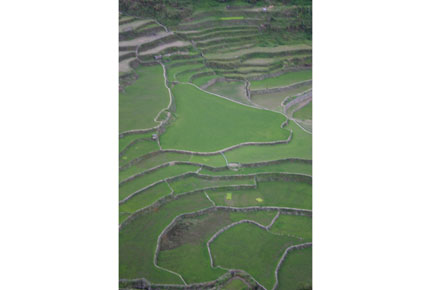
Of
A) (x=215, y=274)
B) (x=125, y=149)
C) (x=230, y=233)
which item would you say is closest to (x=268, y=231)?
(x=230, y=233)

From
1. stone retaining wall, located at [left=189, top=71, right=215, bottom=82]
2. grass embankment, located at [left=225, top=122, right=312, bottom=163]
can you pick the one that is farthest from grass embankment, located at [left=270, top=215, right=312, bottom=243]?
stone retaining wall, located at [left=189, top=71, right=215, bottom=82]

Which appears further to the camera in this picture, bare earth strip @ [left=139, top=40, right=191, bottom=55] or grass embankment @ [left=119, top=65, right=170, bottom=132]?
bare earth strip @ [left=139, top=40, right=191, bottom=55]

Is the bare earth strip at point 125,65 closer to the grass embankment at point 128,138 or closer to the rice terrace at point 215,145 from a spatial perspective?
the rice terrace at point 215,145

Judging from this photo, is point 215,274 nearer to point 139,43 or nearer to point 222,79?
point 222,79

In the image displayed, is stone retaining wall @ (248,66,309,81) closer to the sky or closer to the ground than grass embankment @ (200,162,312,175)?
closer to the sky

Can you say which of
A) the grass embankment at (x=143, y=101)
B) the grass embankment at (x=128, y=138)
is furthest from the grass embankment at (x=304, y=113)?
the grass embankment at (x=128, y=138)

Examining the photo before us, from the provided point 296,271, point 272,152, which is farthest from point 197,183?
point 296,271

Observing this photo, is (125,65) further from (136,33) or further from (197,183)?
(197,183)

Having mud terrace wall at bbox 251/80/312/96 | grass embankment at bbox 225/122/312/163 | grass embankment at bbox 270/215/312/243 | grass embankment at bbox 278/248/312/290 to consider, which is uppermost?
mud terrace wall at bbox 251/80/312/96

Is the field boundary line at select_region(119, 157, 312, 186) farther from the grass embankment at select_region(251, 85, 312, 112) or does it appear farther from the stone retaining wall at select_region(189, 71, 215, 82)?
the stone retaining wall at select_region(189, 71, 215, 82)
